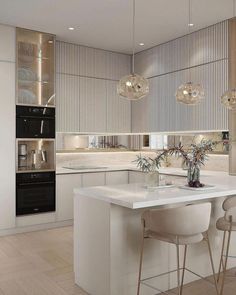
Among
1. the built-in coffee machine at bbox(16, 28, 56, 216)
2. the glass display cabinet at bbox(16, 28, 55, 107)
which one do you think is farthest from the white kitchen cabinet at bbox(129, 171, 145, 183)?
the glass display cabinet at bbox(16, 28, 55, 107)

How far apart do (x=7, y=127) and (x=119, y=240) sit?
9.58 feet

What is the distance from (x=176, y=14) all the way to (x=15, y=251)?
377cm

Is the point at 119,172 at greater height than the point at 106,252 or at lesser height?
greater

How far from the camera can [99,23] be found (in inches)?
193

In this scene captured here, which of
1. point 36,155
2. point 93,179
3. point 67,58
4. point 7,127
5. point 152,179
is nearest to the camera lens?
point 152,179

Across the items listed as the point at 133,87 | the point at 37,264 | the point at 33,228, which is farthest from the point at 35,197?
the point at 133,87

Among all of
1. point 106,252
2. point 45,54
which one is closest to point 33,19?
point 45,54

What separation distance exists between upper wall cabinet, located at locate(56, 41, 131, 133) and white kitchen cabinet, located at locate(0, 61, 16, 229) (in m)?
0.92

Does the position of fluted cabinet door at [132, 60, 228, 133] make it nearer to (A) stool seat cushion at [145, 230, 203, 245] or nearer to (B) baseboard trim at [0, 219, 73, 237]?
(B) baseboard trim at [0, 219, 73, 237]

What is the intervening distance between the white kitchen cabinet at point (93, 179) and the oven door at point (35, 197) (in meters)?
0.54

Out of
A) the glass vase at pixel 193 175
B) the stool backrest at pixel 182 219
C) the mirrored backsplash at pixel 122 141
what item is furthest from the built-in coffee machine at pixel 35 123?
the stool backrest at pixel 182 219

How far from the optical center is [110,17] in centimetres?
464

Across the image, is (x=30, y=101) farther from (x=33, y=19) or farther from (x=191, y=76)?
(x=191, y=76)

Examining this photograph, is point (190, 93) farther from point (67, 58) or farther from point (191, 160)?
point (67, 58)
